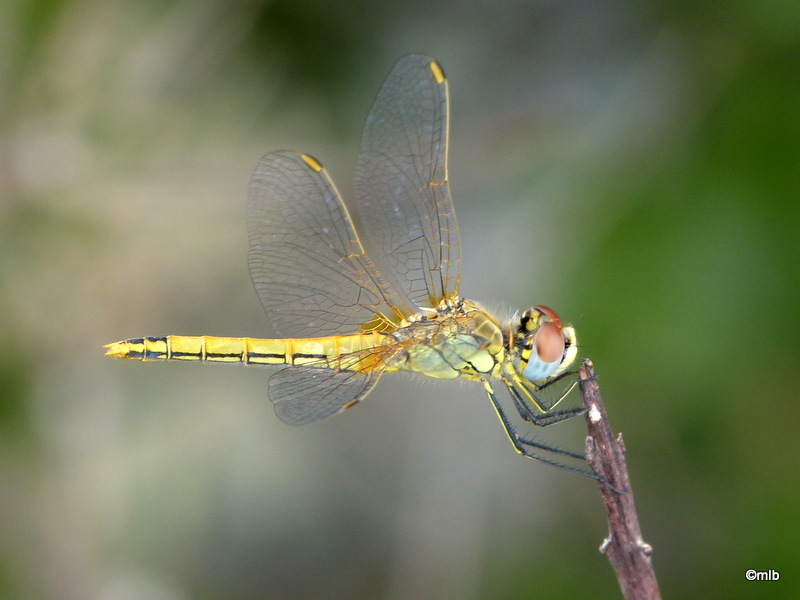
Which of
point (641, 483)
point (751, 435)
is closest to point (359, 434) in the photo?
point (641, 483)

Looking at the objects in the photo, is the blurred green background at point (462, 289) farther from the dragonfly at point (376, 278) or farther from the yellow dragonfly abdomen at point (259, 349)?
the yellow dragonfly abdomen at point (259, 349)

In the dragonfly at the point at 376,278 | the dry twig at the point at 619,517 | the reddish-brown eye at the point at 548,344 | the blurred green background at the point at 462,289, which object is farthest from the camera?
the blurred green background at the point at 462,289

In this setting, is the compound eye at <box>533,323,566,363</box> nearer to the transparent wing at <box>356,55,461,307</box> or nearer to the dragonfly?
the dragonfly

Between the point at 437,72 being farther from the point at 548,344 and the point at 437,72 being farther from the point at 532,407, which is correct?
the point at 532,407

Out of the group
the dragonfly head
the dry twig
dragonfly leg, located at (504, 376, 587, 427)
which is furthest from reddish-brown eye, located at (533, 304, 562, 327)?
the dry twig

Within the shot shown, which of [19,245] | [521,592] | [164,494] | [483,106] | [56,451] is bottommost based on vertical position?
[521,592]

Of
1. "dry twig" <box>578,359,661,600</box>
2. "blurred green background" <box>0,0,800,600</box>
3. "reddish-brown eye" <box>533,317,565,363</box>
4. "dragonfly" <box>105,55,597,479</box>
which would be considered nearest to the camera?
"dry twig" <box>578,359,661,600</box>

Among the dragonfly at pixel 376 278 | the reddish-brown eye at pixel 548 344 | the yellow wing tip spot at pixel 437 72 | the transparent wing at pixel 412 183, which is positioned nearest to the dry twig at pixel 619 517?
the reddish-brown eye at pixel 548 344

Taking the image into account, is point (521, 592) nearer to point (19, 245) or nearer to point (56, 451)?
point (56, 451)
